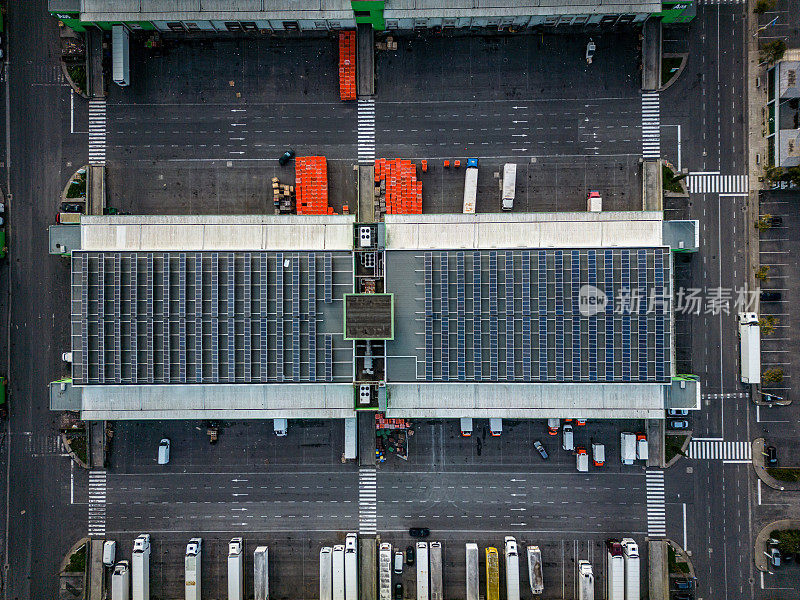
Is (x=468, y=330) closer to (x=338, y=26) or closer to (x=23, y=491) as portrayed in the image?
(x=338, y=26)

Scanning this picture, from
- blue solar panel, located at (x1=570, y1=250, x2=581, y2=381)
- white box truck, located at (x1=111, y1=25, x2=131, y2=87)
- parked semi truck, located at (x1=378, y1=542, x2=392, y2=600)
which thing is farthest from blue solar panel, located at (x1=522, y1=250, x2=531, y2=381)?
white box truck, located at (x1=111, y1=25, x2=131, y2=87)

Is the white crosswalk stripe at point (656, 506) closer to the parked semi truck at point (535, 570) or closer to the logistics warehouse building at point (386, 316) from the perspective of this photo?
the logistics warehouse building at point (386, 316)

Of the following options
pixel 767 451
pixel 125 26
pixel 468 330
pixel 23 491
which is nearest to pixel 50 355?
pixel 23 491

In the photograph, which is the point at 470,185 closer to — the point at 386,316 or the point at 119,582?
the point at 386,316

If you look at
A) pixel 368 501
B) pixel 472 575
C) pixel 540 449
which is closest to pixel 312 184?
pixel 368 501

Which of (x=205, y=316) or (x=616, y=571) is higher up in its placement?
(x=205, y=316)

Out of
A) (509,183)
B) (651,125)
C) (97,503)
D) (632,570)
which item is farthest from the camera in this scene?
(97,503)
